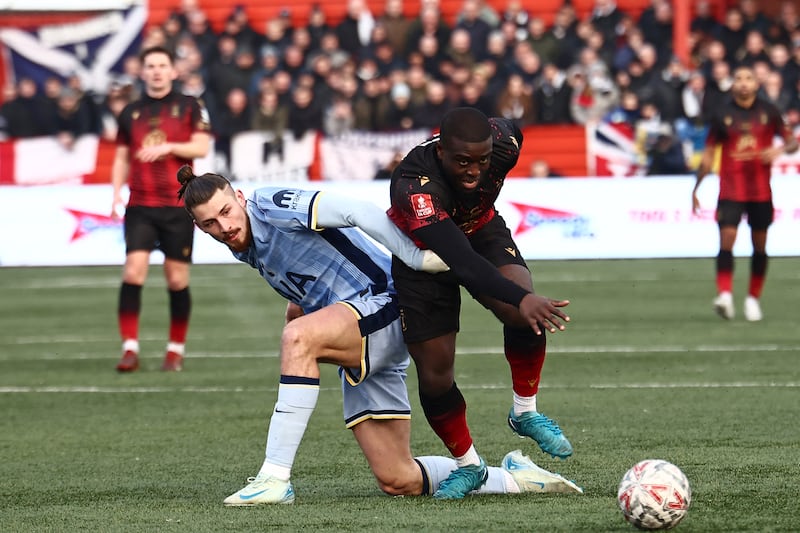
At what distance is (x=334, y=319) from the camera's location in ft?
19.5

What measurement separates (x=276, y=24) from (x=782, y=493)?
18247 mm

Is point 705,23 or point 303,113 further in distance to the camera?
point 705,23

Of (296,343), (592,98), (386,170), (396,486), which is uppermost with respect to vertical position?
(592,98)

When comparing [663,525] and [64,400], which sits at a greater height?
[663,525]

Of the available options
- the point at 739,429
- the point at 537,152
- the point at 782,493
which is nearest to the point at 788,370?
the point at 739,429

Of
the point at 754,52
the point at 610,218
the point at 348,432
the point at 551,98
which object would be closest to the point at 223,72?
the point at 551,98

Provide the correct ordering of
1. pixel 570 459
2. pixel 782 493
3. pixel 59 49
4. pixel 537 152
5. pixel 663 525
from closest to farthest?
pixel 663 525
pixel 782 493
pixel 570 459
pixel 537 152
pixel 59 49

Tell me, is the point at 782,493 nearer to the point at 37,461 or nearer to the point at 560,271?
the point at 37,461

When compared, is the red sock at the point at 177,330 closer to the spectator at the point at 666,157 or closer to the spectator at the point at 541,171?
the spectator at the point at 541,171

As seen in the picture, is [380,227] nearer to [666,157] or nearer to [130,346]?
[130,346]

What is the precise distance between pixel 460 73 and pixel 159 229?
10.5 m

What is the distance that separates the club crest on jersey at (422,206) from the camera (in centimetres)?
577

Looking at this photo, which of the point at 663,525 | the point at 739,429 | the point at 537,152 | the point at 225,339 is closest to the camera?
the point at 663,525

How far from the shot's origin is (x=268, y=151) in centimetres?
2094
